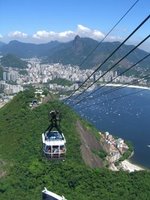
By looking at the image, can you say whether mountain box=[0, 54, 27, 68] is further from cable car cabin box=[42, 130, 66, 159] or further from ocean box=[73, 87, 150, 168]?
cable car cabin box=[42, 130, 66, 159]

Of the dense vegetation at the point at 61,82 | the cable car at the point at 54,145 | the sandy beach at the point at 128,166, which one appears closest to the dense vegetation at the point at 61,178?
the cable car at the point at 54,145

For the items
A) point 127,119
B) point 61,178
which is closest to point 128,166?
point 61,178

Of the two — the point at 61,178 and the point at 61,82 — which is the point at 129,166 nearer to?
the point at 61,178

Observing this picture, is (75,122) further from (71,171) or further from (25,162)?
(71,171)

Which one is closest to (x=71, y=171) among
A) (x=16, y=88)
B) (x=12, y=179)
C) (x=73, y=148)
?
(x=12, y=179)

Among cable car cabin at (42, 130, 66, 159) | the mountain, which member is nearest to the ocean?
cable car cabin at (42, 130, 66, 159)
